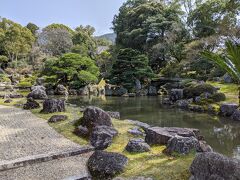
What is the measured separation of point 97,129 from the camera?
28.7 feet

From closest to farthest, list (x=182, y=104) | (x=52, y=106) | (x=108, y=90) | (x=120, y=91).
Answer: (x=52, y=106) < (x=182, y=104) < (x=120, y=91) < (x=108, y=90)

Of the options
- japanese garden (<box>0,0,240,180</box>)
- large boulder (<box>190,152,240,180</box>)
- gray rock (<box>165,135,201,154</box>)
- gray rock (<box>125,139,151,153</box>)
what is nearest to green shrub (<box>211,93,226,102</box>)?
japanese garden (<box>0,0,240,180</box>)

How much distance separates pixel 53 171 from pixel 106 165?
48.9 inches

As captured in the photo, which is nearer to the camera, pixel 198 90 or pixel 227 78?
pixel 198 90

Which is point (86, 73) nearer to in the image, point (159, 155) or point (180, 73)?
point (180, 73)

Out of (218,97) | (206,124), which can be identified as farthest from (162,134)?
(218,97)

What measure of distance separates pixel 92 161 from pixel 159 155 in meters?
1.81

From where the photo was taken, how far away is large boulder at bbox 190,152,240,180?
5.11 meters

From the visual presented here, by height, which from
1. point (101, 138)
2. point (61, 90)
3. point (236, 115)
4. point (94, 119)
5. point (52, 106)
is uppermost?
point (61, 90)

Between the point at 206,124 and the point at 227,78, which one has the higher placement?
the point at 227,78

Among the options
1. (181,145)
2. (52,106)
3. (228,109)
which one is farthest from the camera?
(228,109)

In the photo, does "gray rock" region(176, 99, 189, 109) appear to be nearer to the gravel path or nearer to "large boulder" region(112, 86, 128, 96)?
"large boulder" region(112, 86, 128, 96)

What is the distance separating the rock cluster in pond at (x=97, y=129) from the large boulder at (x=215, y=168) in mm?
3400

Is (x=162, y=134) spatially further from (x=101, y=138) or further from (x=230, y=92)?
(x=230, y=92)
